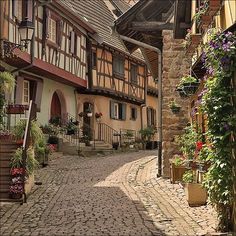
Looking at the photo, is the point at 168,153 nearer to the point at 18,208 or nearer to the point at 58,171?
the point at 58,171

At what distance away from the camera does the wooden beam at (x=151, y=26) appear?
1252 cm

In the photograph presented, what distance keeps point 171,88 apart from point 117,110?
14641 millimetres

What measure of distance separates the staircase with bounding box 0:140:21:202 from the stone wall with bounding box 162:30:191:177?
468 cm

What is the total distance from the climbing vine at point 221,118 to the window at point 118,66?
19860mm

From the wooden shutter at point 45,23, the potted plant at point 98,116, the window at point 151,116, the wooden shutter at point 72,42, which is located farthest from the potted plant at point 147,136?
the wooden shutter at point 45,23

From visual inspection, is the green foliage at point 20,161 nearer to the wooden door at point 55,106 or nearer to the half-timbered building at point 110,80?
the wooden door at point 55,106

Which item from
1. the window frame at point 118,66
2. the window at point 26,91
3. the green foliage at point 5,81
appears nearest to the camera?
the green foliage at point 5,81

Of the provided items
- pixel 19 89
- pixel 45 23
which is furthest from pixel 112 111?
A: pixel 19 89

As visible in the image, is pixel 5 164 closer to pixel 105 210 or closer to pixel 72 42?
pixel 105 210

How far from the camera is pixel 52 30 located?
19.5m

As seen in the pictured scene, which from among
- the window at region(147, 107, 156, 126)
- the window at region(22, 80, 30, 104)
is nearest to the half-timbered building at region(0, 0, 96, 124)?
the window at region(22, 80, 30, 104)

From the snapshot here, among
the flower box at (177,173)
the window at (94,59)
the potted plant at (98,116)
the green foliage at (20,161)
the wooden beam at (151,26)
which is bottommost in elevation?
the flower box at (177,173)

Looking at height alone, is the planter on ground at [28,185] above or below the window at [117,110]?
below

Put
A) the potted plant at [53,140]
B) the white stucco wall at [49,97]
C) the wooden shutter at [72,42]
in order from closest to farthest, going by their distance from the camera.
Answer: the potted plant at [53,140] < the white stucco wall at [49,97] < the wooden shutter at [72,42]
